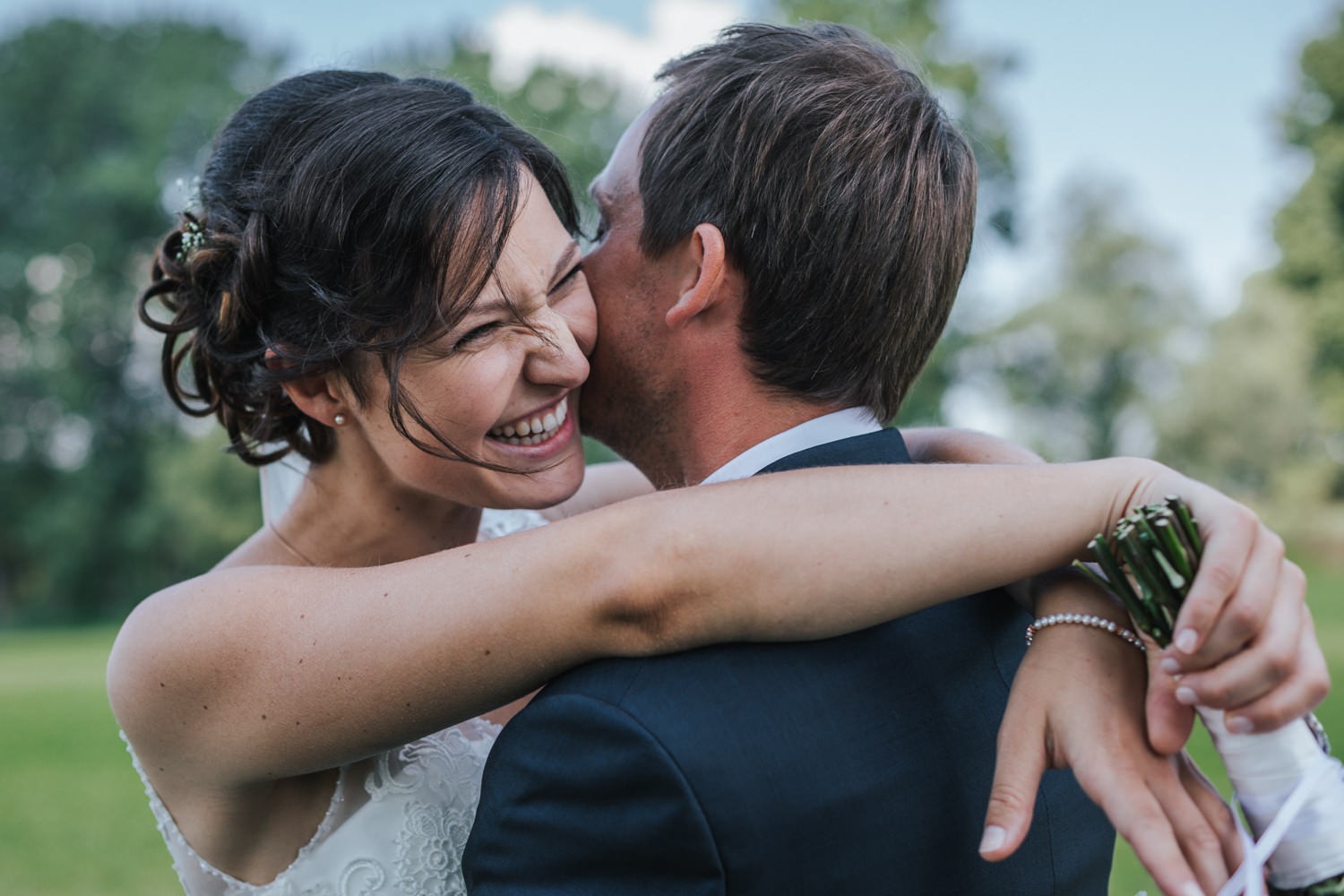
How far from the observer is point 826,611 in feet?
6.52

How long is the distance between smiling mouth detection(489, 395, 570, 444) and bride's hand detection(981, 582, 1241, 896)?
1.32 metres

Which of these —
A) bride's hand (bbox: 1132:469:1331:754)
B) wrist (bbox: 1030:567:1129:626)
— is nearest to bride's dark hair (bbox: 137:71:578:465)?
wrist (bbox: 1030:567:1129:626)

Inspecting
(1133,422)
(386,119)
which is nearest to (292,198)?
(386,119)

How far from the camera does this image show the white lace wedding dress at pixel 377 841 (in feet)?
9.18

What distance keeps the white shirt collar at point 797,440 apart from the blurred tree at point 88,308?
39.6 metres

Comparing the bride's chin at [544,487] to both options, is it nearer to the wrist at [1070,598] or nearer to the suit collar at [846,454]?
the suit collar at [846,454]

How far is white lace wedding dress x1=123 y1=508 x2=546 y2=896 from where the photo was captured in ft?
9.18

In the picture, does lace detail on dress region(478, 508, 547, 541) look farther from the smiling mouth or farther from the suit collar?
the suit collar

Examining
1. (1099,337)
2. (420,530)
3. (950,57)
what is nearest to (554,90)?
(950,57)

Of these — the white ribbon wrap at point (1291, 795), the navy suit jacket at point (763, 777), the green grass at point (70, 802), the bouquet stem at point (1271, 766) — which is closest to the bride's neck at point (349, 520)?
the navy suit jacket at point (763, 777)

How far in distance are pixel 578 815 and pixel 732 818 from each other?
0.26m

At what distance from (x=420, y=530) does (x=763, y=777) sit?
1589 millimetres

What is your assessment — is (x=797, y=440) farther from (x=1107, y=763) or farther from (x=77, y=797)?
(x=77, y=797)

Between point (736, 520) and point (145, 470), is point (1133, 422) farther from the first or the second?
point (736, 520)
